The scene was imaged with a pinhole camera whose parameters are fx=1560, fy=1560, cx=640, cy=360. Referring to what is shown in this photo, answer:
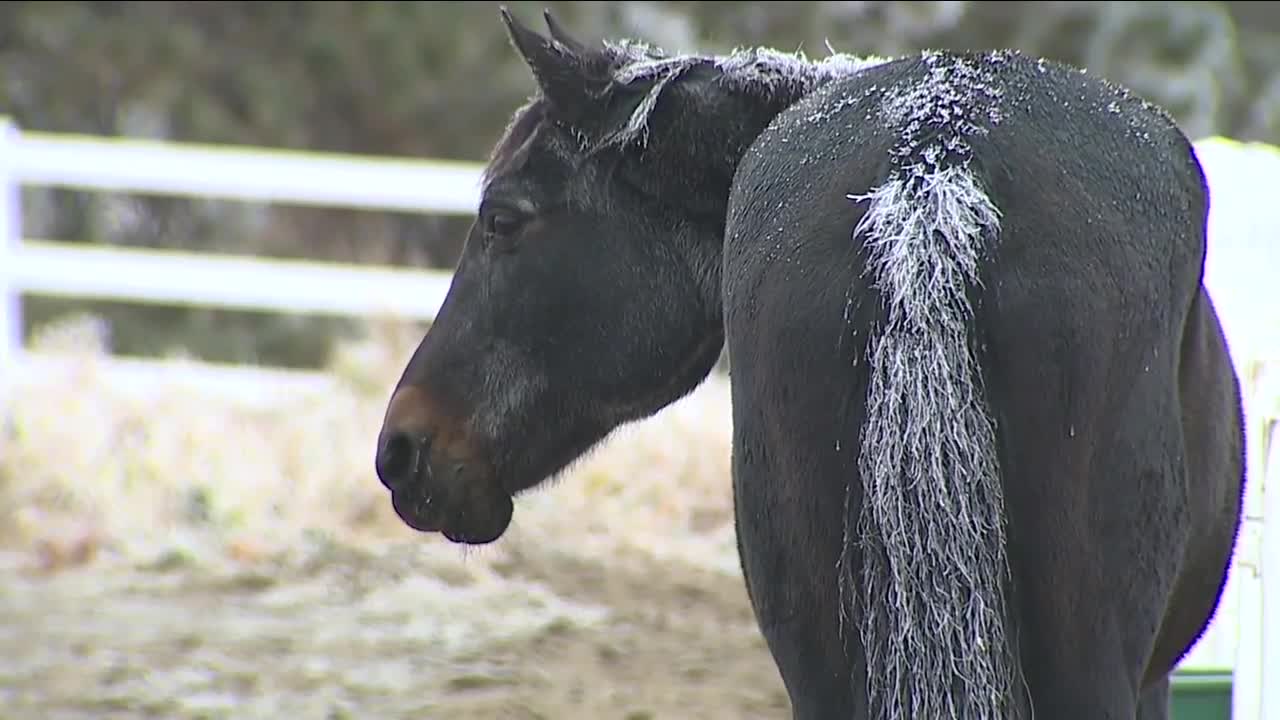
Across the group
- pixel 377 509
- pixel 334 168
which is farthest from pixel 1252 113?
pixel 377 509

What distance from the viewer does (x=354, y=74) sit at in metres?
12.6

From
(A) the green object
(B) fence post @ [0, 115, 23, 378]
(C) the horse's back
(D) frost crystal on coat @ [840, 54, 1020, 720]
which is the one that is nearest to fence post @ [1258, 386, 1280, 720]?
(A) the green object

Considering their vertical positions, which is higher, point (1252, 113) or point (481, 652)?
point (1252, 113)

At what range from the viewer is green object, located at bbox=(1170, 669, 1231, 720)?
3498mm

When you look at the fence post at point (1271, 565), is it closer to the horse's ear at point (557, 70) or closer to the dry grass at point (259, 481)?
the horse's ear at point (557, 70)

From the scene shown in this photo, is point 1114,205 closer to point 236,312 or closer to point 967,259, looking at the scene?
point 967,259

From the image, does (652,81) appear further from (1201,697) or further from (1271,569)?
(1201,697)

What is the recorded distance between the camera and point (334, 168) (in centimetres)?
812

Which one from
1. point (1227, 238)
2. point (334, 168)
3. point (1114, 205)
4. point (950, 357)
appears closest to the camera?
point (950, 357)

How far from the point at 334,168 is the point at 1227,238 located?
5.52 meters

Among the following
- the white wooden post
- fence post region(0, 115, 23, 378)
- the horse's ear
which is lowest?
the white wooden post

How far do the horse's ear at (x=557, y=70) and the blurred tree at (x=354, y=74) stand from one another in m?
8.89

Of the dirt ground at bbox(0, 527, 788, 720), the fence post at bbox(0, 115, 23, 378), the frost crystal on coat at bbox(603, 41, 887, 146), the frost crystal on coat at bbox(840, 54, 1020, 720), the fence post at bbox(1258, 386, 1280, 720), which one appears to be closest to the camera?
the frost crystal on coat at bbox(840, 54, 1020, 720)

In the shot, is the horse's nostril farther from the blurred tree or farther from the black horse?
the blurred tree
